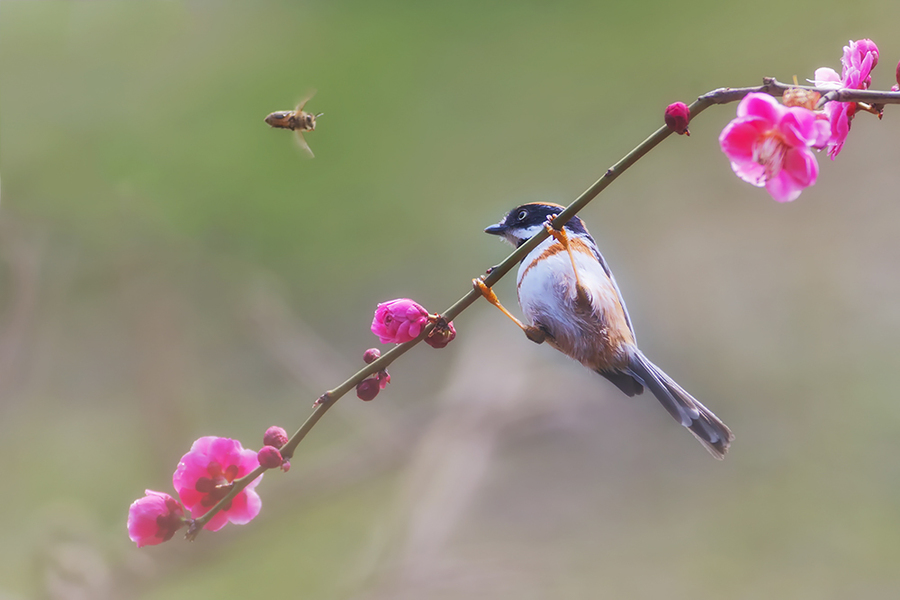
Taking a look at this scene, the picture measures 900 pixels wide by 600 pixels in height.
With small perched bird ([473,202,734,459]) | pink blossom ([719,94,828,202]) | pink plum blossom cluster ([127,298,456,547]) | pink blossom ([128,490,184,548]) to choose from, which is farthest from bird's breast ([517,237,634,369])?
pink blossom ([128,490,184,548])

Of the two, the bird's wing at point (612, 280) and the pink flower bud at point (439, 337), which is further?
the bird's wing at point (612, 280)

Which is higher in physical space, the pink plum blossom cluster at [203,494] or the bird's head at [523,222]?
the bird's head at [523,222]

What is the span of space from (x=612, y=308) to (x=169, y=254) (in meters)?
3.91

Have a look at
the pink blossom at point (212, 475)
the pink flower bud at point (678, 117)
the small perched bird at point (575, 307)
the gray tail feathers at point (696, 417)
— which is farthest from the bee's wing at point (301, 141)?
the gray tail feathers at point (696, 417)

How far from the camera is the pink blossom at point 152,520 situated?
0.82 meters

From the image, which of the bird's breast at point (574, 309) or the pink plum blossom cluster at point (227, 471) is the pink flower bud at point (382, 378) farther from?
the bird's breast at point (574, 309)

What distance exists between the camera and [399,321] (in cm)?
80

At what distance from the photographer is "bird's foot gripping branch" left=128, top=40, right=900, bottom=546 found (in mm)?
647

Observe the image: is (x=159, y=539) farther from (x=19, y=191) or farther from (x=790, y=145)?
(x=19, y=191)

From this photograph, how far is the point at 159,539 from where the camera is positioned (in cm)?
83

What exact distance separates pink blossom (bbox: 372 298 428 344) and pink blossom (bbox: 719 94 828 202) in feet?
1.24

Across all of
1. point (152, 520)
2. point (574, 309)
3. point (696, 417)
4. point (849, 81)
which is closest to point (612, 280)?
point (574, 309)

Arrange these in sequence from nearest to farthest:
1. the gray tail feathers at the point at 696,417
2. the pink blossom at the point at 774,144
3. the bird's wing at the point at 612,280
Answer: the pink blossom at the point at 774,144, the gray tail feathers at the point at 696,417, the bird's wing at the point at 612,280

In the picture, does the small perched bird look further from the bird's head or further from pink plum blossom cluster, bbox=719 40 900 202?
pink plum blossom cluster, bbox=719 40 900 202
